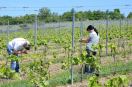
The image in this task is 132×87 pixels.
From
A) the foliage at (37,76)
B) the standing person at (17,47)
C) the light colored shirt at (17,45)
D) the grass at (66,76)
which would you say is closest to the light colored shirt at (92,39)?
A: the grass at (66,76)

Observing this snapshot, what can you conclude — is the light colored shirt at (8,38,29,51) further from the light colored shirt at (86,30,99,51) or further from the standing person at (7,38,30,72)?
the light colored shirt at (86,30,99,51)

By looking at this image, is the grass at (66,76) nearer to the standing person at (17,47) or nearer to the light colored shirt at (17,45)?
the standing person at (17,47)

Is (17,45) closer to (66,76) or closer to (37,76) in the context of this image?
(66,76)

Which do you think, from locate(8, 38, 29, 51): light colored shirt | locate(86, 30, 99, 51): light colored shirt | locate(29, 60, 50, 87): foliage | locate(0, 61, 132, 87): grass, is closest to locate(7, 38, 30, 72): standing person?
locate(8, 38, 29, 51): light colored shirt

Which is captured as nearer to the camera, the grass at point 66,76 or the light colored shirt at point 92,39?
the grass at point 66,76

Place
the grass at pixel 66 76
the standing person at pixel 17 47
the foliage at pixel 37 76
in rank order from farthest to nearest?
the standing person at pixel 17 47
the grass at pixel 66 76
the foliage at pixel 37 76

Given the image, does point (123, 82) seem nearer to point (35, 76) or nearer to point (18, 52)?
point (35, 76)

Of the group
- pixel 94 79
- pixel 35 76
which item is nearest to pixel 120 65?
pixel 35 76

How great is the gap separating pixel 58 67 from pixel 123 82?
7666 mm

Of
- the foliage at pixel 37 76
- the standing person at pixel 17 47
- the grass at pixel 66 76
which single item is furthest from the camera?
the standing person at pixel 17 47

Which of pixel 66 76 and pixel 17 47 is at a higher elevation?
pixel 17 47

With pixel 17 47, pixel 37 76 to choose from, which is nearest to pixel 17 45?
pixel 17 47

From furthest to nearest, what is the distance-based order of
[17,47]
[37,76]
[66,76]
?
1. [17,47]
2. [66,76]
3. [37,76]

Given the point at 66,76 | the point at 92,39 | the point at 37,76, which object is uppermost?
the point at 92,39
